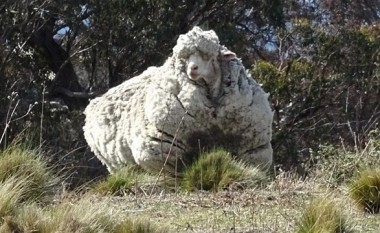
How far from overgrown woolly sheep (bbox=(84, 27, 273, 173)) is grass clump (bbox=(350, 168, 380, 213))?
2.79 m

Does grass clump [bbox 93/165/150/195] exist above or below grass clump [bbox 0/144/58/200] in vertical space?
below

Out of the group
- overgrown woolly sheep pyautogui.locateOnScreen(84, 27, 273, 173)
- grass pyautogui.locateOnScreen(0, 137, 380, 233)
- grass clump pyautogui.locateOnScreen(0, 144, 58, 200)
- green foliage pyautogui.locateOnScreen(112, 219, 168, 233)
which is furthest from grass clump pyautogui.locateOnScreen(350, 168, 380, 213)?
overgrown woolly sheep pyautogui.locateOnScreen(84, 27, 273, 173)

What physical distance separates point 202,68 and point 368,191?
334cm

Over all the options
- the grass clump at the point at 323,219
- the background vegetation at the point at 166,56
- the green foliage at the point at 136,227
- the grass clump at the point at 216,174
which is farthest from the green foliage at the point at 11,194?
the background vegetation at the point at 166,56

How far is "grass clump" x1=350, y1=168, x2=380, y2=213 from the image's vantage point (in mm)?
7236

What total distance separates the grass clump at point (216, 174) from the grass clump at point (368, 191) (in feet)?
5.08

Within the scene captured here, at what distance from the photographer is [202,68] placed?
33.7 ft

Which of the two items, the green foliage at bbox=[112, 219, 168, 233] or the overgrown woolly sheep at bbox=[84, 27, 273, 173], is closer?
the green foliage at bbox=[112, 219, 168, 233]

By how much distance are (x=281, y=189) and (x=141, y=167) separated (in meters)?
2.52

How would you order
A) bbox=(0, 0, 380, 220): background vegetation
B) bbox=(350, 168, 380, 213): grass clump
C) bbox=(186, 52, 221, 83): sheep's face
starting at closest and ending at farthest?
1. bbox=(350, 168, 380, 213): grass clump
2. bbox=(186, 52, 221, 83): sheep's face
3. bbox=(0, 0, 380, 220): background vegetation

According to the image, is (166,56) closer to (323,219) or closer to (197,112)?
(197,112)

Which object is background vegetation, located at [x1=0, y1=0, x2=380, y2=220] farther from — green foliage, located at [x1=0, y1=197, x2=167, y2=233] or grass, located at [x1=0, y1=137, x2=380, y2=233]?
green foliage, located at [x1=0, y1=197, x2=167, y2=233]

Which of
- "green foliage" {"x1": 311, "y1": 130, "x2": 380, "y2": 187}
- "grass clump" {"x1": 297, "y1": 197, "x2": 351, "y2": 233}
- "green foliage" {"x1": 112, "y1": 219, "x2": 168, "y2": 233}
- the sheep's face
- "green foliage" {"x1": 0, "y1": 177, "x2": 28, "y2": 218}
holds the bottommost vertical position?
"green foliage" {"x1": 311, "y1": 130, "x2": 380, "y2": 187}

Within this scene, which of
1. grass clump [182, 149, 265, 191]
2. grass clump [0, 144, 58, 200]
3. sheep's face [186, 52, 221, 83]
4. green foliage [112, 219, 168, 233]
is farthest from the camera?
sheep's face [186, 52, 221, 83]
